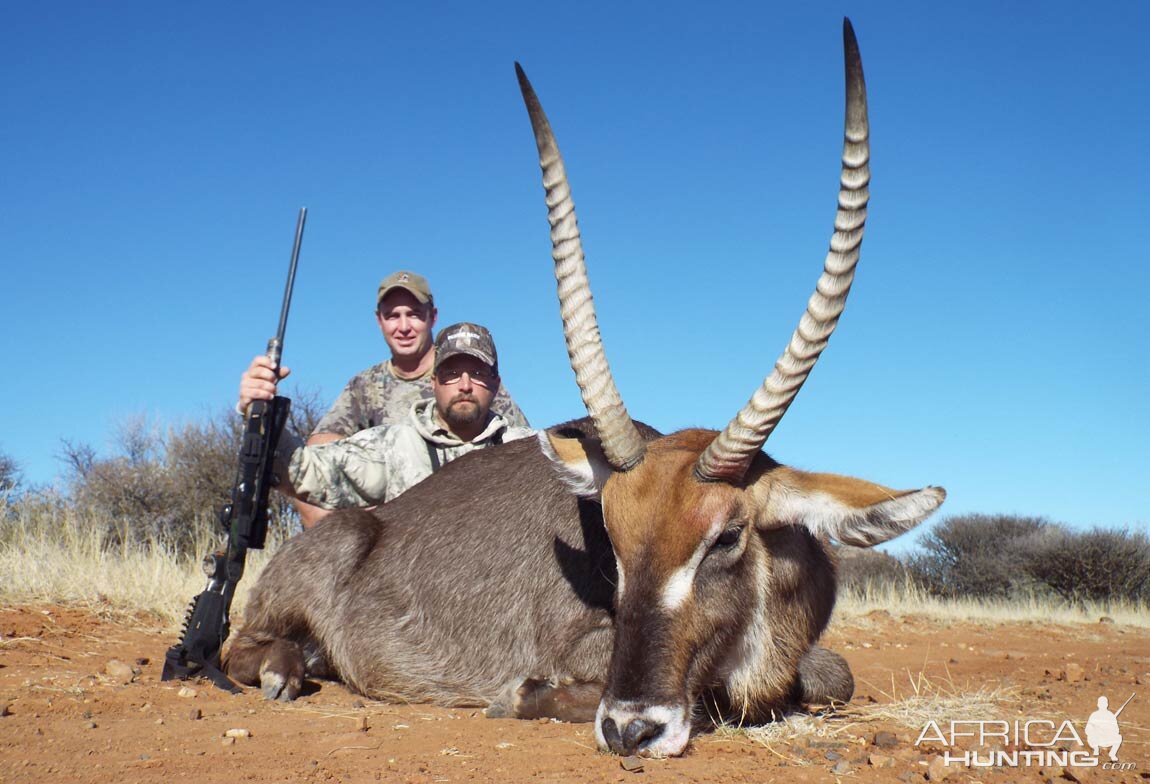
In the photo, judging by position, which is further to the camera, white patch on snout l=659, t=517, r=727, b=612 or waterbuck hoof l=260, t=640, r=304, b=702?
waterbuck hoof l=260, t=640, r=304, b=702

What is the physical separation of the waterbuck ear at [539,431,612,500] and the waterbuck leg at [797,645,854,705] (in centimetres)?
Result: 131

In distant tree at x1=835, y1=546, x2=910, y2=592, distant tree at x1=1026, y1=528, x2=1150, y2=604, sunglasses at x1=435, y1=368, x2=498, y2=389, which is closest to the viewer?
sunglasses at x1=435, y1=368, x2=498, y2=389

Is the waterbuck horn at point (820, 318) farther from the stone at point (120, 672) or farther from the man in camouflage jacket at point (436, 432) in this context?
the man in camouflage jacket at point (436, 432)

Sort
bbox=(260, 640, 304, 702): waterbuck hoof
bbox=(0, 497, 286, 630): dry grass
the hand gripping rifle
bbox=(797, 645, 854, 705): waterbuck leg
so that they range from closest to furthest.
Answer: bbox=(797, 645, 854, 705): waterbuck leg
bbox=(260, 640, 304, 702): waterbuck hoof
the hand gripping rifle
bbox=(0, 497, 286, 630): dry grass

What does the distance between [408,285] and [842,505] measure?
645cm

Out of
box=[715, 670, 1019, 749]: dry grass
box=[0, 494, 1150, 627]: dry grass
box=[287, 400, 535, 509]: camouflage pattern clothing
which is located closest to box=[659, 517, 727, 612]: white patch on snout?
box=[715, 670, 1019, 749]: dry grass

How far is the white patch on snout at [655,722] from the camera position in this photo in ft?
11.3

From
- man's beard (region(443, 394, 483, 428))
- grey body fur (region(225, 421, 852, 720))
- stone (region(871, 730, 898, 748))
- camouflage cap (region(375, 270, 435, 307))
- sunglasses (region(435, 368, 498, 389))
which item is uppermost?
camouflage cap (region(375, 270, 435, 307))

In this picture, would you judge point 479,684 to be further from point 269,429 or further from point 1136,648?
point 1136,648

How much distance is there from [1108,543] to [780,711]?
16931mm

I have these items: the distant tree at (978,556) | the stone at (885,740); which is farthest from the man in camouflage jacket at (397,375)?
the distant tree at (978,556)

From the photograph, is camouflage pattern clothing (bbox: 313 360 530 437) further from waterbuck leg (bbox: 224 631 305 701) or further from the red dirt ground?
waterbuck leg (bbox: 224 631 305 701)

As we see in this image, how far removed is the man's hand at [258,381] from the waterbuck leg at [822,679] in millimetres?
3156

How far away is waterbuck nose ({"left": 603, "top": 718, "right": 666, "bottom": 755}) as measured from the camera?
343cm
